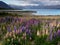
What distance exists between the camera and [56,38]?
94.9 inches

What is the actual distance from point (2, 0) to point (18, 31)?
244 centimetres

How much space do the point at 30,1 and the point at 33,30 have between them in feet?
7.70

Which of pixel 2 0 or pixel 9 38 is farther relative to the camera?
pixel 2 0

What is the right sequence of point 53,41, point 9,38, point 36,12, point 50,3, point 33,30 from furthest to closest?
point 50,3
point 36,12
point 33,30
point 9,38
point 53,41

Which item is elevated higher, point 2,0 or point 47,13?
point 2,0

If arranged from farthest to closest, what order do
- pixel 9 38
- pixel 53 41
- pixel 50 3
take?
pixel 50 3 < pixel 9 38 < pixel 53 41

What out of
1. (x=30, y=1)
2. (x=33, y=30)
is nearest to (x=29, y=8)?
(x=30, y=1)

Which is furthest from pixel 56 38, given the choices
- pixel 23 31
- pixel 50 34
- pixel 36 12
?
pixel 36 12

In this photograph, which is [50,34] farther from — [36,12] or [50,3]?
[50,3]

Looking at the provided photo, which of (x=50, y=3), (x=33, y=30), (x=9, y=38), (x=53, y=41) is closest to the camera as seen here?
(x=53, y=41)

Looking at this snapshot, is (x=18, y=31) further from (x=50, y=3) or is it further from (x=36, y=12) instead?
(x=50, y=3)

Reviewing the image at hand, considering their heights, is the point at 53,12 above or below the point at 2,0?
below

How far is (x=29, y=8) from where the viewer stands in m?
5.09

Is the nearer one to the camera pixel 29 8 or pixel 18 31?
pixel 18 31
